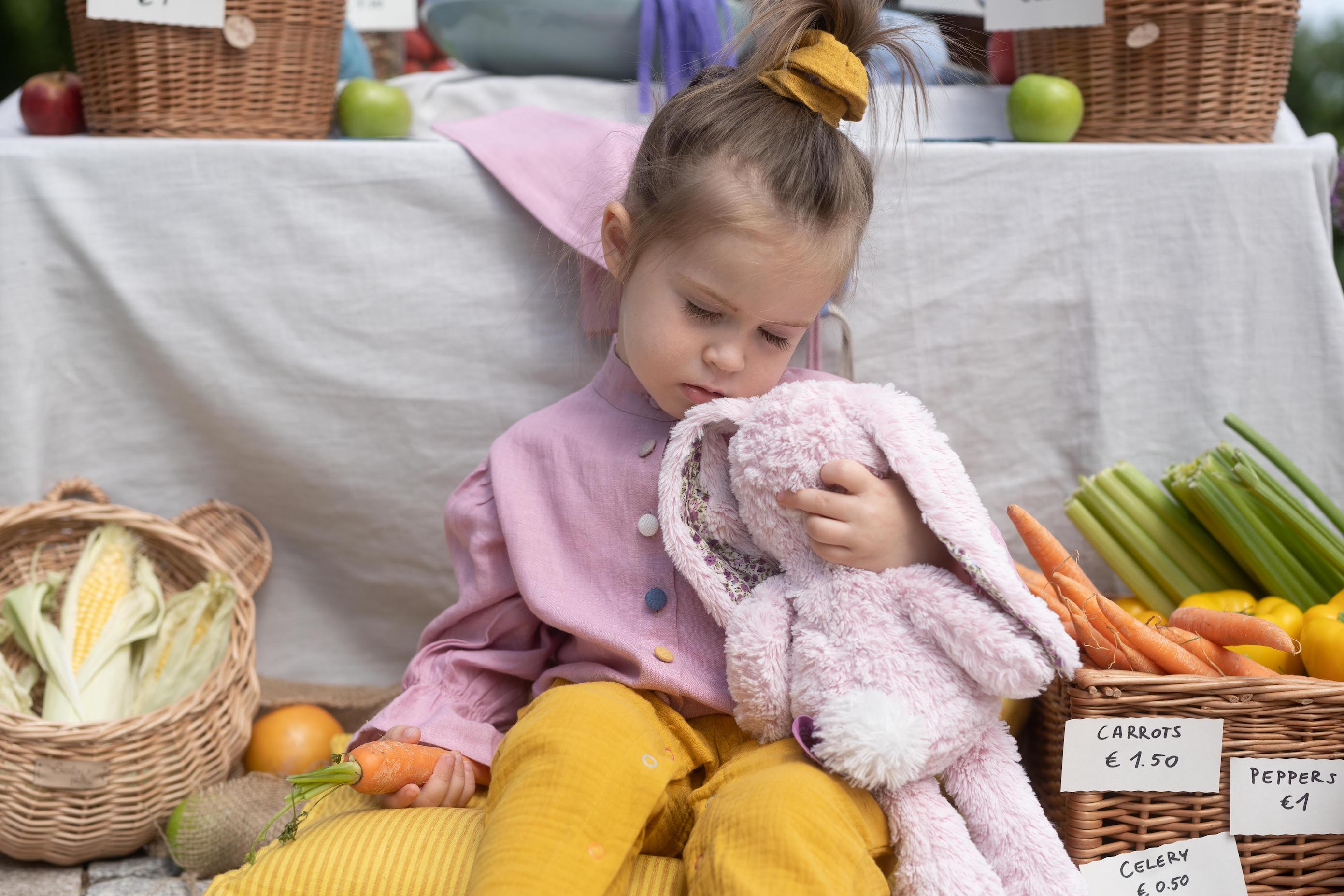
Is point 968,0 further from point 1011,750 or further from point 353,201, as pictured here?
point 1011,750

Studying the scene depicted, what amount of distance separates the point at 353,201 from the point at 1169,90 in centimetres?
116

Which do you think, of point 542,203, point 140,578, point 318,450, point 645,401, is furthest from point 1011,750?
point 140,578

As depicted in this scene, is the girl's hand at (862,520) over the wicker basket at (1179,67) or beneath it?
beneath

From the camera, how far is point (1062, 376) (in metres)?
1.59

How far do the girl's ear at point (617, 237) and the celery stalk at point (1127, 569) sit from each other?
2.37ft

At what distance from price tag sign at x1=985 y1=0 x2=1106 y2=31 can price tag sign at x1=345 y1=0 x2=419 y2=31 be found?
3.31 ft

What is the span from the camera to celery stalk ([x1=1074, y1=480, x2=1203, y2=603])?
142 cm

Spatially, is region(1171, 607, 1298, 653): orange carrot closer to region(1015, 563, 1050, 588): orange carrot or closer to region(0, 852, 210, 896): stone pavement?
region(1015, 563, 1050, 588): orange carrot

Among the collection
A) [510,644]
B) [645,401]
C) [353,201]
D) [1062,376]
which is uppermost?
[353,201]

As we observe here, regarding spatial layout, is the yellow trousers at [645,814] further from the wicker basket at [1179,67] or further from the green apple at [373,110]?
the wicker basket at [1179,67]

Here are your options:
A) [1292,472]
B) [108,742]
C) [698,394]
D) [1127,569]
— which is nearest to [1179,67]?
[1292,472]

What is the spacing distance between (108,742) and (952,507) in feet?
3.34

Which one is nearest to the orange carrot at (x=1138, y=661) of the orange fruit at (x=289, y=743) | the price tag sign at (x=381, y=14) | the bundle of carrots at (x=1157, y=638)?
the bundle of carrots at (x=1157, y=638)

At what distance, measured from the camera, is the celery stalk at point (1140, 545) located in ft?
4.65
